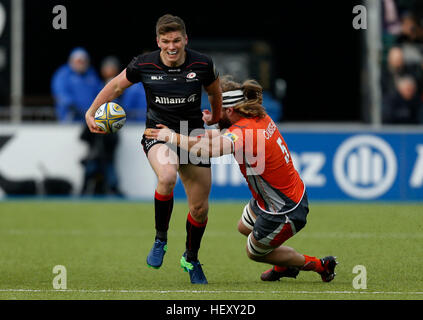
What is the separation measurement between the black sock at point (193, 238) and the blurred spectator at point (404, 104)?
7994 millimetres

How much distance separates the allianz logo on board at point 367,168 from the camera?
1452 centimetres

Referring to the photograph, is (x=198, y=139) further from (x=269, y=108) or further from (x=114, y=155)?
(x=269, y=108)

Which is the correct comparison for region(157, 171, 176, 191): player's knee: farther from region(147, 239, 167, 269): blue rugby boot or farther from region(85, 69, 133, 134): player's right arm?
region(85, 69, 133, 134): player's right arm

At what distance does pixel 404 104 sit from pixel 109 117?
28.2 feet

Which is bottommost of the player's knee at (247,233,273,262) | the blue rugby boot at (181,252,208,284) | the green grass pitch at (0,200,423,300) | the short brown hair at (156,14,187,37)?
the green grass pitch at (0,200,423,300)

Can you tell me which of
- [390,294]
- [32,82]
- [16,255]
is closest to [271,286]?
[390,294]

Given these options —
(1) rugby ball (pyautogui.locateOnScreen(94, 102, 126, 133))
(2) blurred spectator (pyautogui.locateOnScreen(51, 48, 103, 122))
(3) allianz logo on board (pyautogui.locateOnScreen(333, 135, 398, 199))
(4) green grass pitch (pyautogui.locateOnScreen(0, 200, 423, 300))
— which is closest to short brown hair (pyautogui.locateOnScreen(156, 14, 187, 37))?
(1) rugby ball (pyautogui.locateOnScreen(94, 102, 126, 133))

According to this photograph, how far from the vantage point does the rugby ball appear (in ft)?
26.1

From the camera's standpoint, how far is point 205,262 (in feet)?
30.3

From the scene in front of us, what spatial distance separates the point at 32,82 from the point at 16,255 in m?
11.4

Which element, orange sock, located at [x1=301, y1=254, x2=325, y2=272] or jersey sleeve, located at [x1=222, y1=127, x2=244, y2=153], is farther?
orange sock, located at [x1=301, y1=254, x2=325, y2=272]

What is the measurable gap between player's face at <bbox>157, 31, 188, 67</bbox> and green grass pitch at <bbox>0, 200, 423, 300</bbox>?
6.20 feet

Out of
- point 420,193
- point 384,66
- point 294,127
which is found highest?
point 384,66

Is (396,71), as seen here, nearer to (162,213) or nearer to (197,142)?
(162,213)
